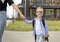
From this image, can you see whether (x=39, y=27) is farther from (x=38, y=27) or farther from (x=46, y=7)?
(x=46, y=7)

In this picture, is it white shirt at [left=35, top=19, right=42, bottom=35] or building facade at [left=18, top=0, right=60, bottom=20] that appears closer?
white shirt at [left=35, top=19, right=42, bottom=35]

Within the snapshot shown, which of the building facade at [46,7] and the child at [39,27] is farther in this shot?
the building facade at [46,7]

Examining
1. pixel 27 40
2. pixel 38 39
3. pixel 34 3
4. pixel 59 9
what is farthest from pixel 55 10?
pixel 38 39

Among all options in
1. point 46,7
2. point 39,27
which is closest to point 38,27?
point 39,27

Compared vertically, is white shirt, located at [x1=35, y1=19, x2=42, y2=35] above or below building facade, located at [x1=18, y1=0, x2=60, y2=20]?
above

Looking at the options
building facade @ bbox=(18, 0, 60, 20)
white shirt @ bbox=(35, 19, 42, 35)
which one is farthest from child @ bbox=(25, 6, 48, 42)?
building facade @ bbox=(18, 0, 60, 20)

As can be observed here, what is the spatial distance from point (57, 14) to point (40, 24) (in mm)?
31382

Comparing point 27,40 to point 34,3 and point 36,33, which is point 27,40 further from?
point 34,3

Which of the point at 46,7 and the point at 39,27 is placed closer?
the point at 39,27

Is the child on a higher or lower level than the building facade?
higher

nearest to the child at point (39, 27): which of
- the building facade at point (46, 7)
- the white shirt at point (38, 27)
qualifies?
the white shirt at point (38, 27)

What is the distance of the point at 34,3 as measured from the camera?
38281mm

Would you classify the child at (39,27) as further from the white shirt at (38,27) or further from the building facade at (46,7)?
the building facade at (46,7)

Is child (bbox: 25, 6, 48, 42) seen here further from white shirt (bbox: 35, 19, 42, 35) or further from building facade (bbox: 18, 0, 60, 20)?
building facade (bbox: 18, 0, 60, 20)
